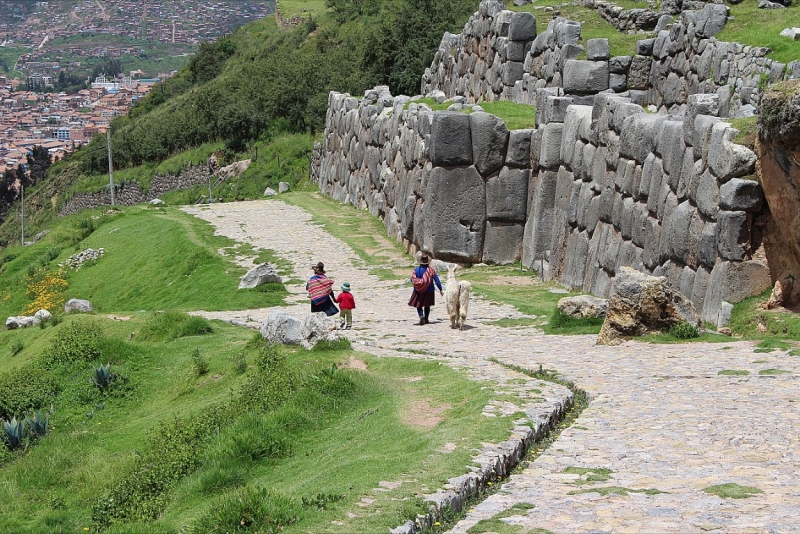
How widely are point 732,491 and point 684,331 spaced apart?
301 inches

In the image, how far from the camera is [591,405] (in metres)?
12.9

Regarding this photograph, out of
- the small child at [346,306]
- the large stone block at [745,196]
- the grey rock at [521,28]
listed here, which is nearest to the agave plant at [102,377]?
the small child at [346,306]

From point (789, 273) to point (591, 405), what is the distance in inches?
230

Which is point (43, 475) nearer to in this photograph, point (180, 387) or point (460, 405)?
point (180, 387)

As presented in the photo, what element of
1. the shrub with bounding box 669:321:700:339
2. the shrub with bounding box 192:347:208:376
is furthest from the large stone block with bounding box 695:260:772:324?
the shrub with bounding box 192:347:208:376

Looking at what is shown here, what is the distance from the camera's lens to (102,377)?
1861cm

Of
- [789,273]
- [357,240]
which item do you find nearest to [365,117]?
[357,240]

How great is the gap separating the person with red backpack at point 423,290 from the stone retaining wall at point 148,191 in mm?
45419

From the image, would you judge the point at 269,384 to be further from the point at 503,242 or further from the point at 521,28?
the point at 521,28

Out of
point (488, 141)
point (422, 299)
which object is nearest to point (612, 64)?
point (488, 141)

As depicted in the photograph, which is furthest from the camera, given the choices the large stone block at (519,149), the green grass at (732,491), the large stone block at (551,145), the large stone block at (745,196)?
the large stone block at (519,149)

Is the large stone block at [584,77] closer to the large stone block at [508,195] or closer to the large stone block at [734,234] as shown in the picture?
the large stone block at [508,195]

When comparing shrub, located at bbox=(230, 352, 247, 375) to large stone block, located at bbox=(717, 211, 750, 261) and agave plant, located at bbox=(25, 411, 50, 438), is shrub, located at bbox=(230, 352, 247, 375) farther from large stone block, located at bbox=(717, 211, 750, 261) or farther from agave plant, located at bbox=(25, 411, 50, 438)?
large stone block, located at bbox=(717, 211, 750, 261)

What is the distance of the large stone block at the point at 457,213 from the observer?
2742cm
